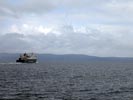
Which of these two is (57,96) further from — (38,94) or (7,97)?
(7,97)

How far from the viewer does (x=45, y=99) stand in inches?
2103

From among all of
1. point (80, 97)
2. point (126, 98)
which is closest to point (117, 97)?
point (126, 98)

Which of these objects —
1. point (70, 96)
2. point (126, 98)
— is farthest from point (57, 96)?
point (126, 98)

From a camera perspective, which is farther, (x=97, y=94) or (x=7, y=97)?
(x=97, y=94)

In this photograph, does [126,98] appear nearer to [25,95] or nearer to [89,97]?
[89,97]

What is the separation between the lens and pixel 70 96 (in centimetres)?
5722

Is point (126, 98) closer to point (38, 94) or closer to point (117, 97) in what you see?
point (117, 97)

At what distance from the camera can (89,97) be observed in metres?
56.2

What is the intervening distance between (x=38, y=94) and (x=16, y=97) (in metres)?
5.17

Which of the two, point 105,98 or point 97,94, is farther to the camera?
point 97,94

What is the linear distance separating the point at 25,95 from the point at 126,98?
55.8 ft

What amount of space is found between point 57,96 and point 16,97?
6.82 m

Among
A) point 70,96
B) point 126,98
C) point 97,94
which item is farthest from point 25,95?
point 126,98

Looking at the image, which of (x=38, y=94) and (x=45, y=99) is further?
(x=38, y=94)
